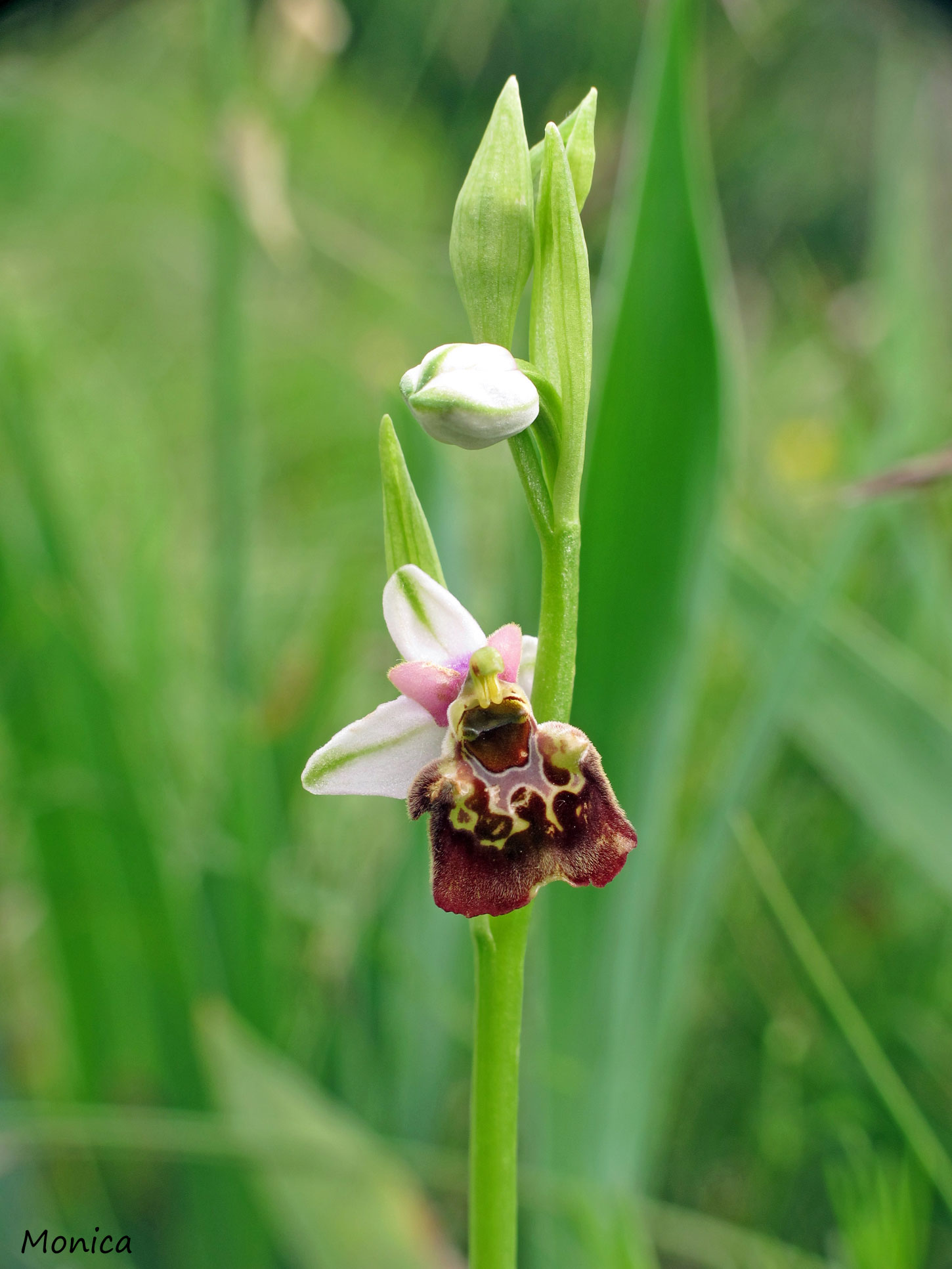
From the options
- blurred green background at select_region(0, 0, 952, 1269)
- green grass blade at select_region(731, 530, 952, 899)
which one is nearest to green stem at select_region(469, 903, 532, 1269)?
blurred green background at select_region(0, 0, 952, 1269)

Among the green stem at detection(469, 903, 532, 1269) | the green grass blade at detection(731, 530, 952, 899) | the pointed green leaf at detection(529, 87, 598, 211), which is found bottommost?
the green stem at detection(469, 903, 532, 1269)

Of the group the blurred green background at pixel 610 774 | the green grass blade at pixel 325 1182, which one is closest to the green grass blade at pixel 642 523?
the blurred green background at pixel 610 774

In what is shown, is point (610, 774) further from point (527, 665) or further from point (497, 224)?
point (497, 224)

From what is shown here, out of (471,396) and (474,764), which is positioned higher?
(471,396)

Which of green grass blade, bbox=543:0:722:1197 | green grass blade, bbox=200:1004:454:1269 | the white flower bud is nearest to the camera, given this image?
the white flower bud

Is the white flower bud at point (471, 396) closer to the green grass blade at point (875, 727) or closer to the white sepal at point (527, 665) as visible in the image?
the white sepal at point (527, 665)

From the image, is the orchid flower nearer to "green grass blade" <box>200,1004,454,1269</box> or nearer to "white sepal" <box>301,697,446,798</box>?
"white sepal" <box>301,697,446,798</box>

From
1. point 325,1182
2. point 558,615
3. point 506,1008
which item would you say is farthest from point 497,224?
point 325,1182
